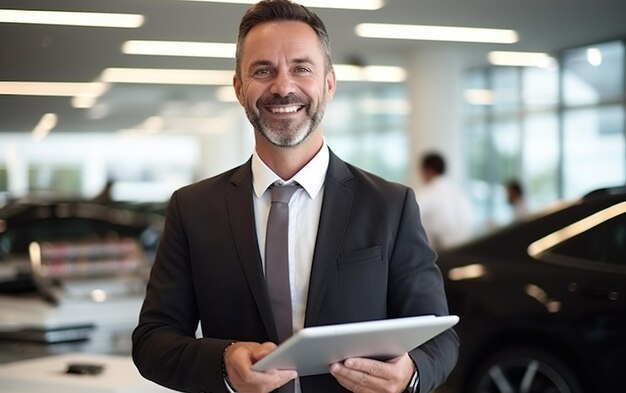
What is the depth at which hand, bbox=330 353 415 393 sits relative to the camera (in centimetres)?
157

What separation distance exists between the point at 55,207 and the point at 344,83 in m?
4.11

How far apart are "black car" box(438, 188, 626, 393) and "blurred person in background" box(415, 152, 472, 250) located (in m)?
2.51

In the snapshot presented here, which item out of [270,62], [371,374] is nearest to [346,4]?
[270,62]

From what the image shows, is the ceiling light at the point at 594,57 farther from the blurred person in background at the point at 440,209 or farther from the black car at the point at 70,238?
the black car at the point at 70,238

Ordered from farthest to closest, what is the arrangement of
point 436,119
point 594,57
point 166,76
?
point 436,119 → point 594,57 → point 166,76

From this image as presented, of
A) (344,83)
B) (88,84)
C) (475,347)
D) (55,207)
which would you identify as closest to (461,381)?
(475,347)

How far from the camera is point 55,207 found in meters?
7.55

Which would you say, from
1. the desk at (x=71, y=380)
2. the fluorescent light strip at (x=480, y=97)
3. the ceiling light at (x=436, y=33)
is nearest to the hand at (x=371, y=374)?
the desk at (x=71, y=380)

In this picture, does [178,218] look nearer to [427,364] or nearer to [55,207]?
[427,364]

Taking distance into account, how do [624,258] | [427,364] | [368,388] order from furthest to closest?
[624,258] → [427,364] → [368,388]

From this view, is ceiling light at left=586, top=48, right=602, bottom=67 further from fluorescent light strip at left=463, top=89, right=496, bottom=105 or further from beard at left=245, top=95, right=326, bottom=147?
beard at left=245, top=95, right=326, bottom=147

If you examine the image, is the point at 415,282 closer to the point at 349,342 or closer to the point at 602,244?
the point at 349,342

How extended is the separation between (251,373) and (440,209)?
588 cm

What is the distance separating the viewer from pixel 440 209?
733 cm
